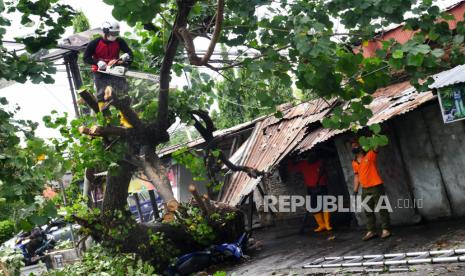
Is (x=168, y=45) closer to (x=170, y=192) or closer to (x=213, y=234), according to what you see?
(x=170, y=192)

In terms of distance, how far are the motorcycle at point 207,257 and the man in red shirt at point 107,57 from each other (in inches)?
137

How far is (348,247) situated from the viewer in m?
9.51

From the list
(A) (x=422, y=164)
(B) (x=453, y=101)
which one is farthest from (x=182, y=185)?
(B) (x=453, y=101)

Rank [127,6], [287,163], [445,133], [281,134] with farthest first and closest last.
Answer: [287,163], [281,134], [445,133], [127,6]

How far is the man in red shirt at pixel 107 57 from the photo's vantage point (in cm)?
771

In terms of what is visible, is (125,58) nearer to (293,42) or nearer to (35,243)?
(293,42)

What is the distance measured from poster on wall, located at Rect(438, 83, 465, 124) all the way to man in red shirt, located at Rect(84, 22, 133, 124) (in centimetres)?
511

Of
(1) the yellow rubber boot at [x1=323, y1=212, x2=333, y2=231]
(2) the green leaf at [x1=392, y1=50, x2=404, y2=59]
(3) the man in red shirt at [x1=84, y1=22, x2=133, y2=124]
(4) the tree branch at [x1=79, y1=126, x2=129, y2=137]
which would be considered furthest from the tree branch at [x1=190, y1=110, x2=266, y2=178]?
(2) the green leaf at [x1=392, y1=50, x2=404, y2=59]

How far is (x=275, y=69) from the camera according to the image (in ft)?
15.4

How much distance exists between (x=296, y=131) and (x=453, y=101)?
12.7 feet

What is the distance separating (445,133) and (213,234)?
492 centimetres

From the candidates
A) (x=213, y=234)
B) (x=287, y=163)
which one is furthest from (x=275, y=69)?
(x=287, y=163)

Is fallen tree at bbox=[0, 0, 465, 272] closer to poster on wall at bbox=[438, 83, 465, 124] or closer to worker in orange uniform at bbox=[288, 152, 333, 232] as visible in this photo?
poster on wall at bbox=[438, 83, 465, 124]

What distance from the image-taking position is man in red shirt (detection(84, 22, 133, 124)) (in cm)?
771
